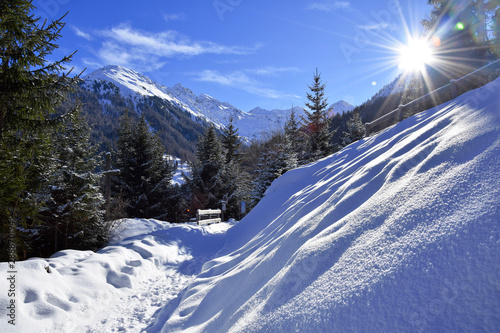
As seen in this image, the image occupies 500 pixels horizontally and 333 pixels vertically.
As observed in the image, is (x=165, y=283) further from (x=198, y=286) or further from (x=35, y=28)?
(x=35, y=28)

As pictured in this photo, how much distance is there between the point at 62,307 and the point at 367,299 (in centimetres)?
457

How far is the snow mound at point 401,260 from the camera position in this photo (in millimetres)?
1335

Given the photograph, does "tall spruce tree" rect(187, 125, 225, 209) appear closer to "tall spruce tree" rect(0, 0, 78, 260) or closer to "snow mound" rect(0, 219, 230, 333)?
"snow mound" rect(0, 219, 230, 333)

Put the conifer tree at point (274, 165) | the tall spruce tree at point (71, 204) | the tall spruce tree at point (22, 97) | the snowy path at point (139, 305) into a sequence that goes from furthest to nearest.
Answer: the conifer tree at point (274, 165), the tall spruce tree at point (71, 204), the tall spruce tree at point (22, 97), the snowy path at point (139, 305)

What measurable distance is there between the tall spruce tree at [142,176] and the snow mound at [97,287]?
10135 millimetres

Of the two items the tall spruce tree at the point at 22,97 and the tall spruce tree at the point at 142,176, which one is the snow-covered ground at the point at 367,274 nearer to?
the tall spruce tree at the point at 22,97

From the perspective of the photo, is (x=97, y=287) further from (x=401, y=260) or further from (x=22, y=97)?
(x=401, y=260)

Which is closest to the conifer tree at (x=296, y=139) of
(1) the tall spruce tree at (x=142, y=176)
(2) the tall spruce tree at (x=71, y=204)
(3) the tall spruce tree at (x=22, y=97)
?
(1) the tall spruce tree at (x=142, y=176)

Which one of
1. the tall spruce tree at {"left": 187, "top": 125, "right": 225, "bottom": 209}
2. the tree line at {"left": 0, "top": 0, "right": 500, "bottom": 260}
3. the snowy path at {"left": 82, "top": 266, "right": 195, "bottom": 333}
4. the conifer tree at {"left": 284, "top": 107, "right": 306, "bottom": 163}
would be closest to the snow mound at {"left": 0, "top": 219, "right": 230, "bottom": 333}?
the snowy path at {"left": 82, "top": 266, "right": 195, "bottom": 333}

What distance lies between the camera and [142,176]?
1681cm

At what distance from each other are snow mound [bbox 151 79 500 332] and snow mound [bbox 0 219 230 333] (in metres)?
1.27

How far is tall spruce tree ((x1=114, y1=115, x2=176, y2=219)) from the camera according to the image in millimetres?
16766

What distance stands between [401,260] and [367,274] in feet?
0.83

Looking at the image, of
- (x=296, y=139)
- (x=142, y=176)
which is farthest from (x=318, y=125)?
(x=142, y=176)
